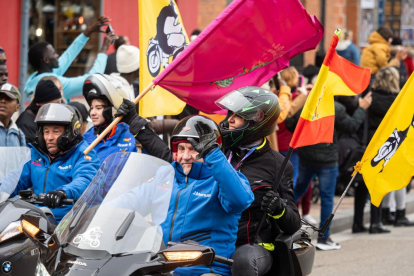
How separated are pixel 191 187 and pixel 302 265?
100 centimetres

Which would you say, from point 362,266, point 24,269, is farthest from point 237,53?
point 362,266

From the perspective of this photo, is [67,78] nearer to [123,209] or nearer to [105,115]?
[105,115]

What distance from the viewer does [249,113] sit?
5.03 m

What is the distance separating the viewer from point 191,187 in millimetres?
4504

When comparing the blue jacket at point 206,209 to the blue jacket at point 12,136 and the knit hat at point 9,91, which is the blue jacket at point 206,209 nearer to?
the blue jacket at point 12,136

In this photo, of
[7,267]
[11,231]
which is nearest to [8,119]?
[11,231]

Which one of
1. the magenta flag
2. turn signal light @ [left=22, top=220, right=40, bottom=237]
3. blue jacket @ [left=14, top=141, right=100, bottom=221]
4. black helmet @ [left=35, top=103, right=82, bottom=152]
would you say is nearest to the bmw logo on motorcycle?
blue jacket @ [left=14, top=141, right=100, bottom=221]

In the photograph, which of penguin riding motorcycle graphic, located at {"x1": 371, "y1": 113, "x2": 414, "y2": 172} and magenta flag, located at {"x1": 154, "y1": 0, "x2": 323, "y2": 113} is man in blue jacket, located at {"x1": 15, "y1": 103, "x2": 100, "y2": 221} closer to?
magenta flag, located at {"x1": 154, "y1": 0, "x2": 323, "y2": 113}

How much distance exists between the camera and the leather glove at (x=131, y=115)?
5.39 metres

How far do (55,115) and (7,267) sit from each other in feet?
3.84

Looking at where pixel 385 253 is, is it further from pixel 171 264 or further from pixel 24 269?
pixel 171 264

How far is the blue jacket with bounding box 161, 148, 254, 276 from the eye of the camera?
4352mm

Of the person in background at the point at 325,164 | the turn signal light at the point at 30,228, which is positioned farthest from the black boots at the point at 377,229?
the turn signal light at the point at 30,228

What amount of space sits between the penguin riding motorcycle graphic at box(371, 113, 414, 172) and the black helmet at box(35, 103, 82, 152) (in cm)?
215
